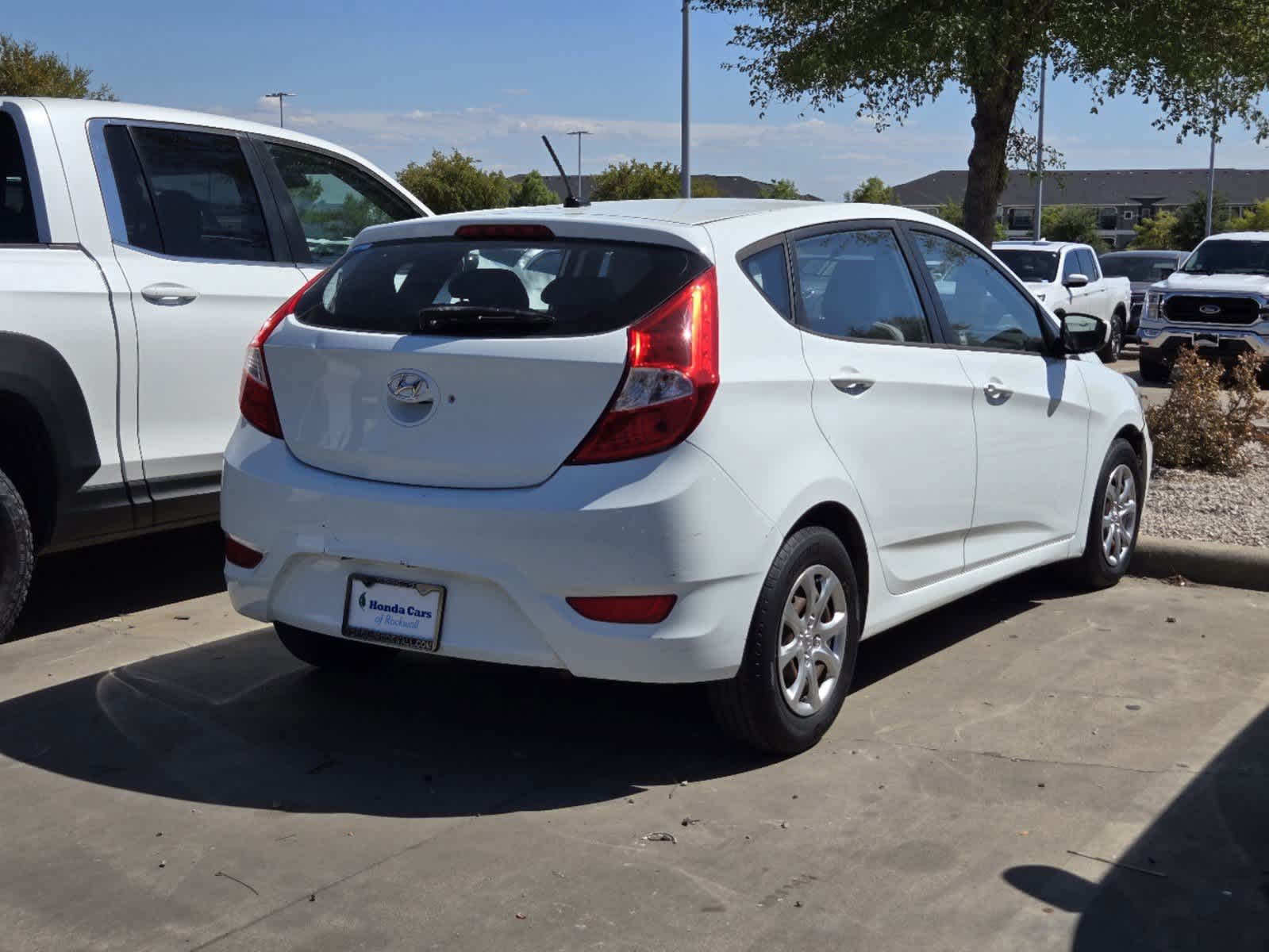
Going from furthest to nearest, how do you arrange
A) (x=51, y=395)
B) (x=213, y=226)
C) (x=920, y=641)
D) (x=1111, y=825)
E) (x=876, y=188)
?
(x=876, y=188) → (x=213, y=226) → (x=920, y=641) → (x=51, y=395) → (x=1111, y=825)

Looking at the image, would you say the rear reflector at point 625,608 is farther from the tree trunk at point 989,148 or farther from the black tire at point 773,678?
the tree trunk at point 989,148

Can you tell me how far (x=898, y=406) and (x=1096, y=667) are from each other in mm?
1426

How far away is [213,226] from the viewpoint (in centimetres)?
642

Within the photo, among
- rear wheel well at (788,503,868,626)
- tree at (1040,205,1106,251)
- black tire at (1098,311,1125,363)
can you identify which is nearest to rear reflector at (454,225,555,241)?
rear wheel well at (788,503,868,626)

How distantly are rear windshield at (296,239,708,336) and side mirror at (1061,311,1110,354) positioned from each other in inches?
98.9

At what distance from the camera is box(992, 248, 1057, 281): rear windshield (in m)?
18.9

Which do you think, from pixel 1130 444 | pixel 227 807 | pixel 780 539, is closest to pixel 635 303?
pixel 780 539

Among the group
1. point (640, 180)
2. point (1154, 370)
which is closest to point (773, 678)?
point (1154, 370)

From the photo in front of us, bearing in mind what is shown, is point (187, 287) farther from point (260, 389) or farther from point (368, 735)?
point (368, 735)

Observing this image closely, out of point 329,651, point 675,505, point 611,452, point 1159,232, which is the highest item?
point 1159,232

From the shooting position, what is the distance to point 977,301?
5.74 meters

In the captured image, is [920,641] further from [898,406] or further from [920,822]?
[920,822]

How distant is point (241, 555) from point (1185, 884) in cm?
283

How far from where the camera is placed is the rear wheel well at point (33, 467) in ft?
18.3
